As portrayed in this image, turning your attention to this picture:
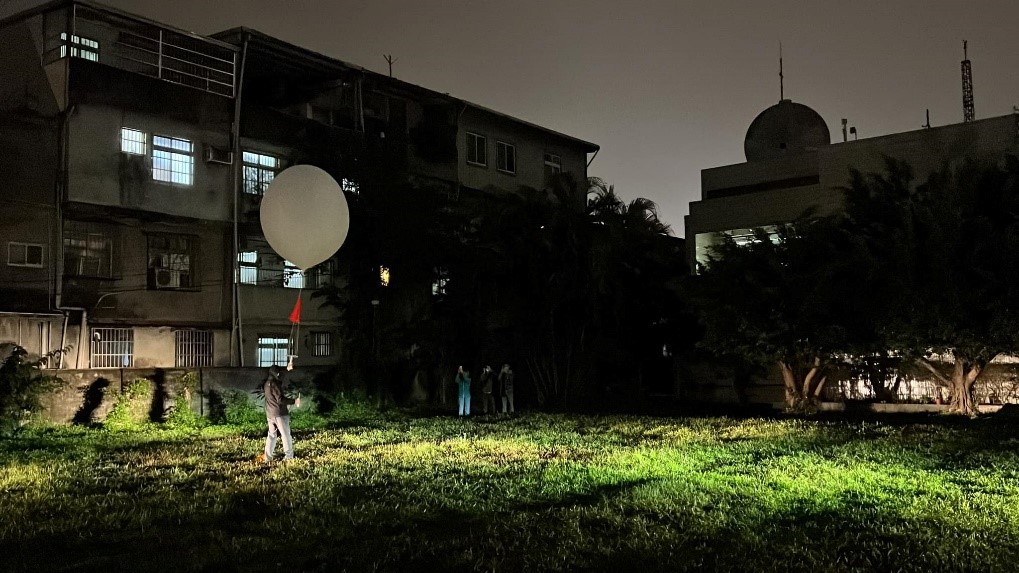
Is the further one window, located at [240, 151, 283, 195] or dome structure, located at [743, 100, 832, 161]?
dome structure, located at [743, 100, 832, 161]

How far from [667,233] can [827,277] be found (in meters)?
8.99

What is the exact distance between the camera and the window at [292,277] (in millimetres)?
30795

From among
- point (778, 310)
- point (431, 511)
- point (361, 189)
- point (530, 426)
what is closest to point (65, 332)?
point (361, 189)

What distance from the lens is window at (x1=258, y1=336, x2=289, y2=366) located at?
30.1m

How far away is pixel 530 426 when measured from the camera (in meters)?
22.0

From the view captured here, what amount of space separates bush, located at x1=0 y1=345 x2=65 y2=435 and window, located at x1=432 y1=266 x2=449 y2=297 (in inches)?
535

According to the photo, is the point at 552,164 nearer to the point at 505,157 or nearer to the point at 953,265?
the point at 505,157

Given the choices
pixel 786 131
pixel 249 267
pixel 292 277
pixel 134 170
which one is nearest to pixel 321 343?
pixel 292 277

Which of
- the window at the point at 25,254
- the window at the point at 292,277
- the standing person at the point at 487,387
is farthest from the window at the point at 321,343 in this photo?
the window at the point at 25,254

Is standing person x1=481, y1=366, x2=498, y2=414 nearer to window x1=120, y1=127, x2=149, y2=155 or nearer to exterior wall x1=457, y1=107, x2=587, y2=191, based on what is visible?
exterior wall x1=457, y1=107, x2=587, y2=191

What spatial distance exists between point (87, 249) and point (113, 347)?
10.0 feet

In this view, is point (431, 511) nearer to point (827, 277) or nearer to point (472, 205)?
point (827, 277)

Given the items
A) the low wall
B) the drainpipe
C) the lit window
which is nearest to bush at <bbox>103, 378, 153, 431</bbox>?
the low wall

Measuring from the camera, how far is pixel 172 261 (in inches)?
1091
